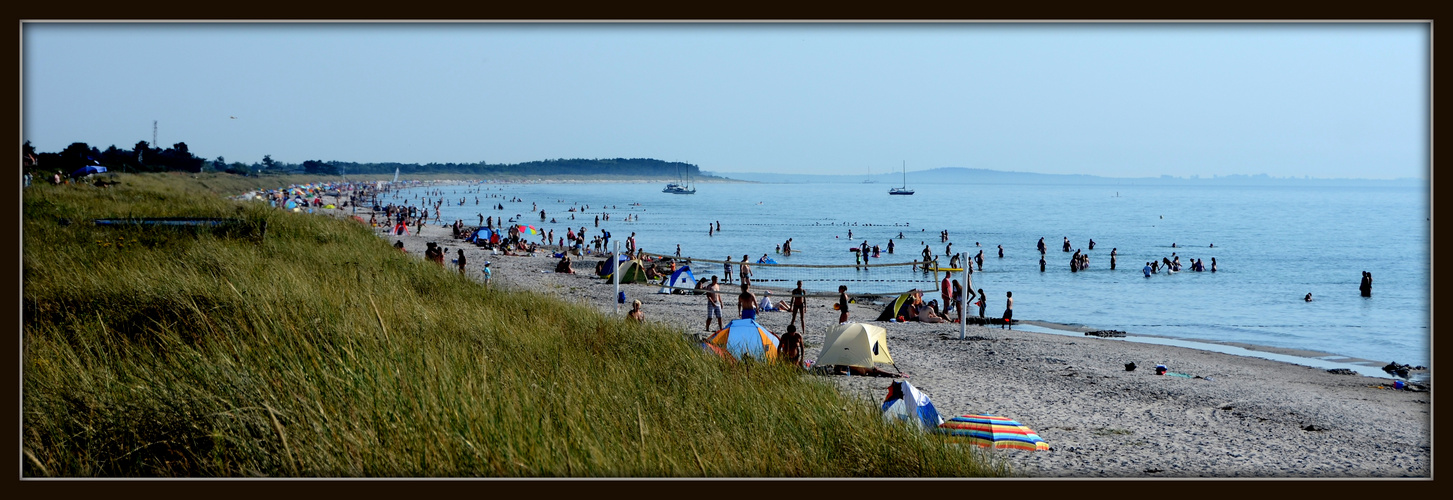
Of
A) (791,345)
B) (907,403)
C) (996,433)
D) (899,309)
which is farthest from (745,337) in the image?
(899,309)

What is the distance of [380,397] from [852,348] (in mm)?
8633

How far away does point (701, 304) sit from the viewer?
22109 mm

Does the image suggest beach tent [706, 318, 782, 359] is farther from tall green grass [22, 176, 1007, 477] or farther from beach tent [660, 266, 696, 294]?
beach tent [660, 266, 696, 294]

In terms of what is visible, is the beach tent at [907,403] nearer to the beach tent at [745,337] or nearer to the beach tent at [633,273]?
the beach tent at [745,337]

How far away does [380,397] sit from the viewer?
454 cm

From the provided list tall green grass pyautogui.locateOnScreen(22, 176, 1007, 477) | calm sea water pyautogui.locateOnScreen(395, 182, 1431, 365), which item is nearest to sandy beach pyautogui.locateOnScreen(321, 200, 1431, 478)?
tall green grass pyautogui.locateOnScreen(22, 176, 1007, 477)

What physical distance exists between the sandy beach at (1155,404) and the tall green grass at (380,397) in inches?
48.9

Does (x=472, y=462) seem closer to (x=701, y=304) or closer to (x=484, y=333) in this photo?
(x=484, y=333)

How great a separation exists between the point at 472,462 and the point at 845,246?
5022 centimetres

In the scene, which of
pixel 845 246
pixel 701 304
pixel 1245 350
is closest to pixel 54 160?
pixel 701 304

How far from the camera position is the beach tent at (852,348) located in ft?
40.4

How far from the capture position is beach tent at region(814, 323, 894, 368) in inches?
485

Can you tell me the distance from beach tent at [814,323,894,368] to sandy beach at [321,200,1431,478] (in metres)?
0.29

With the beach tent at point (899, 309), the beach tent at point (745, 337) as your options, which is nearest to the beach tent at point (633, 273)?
the beach tent at point (899, 309)
